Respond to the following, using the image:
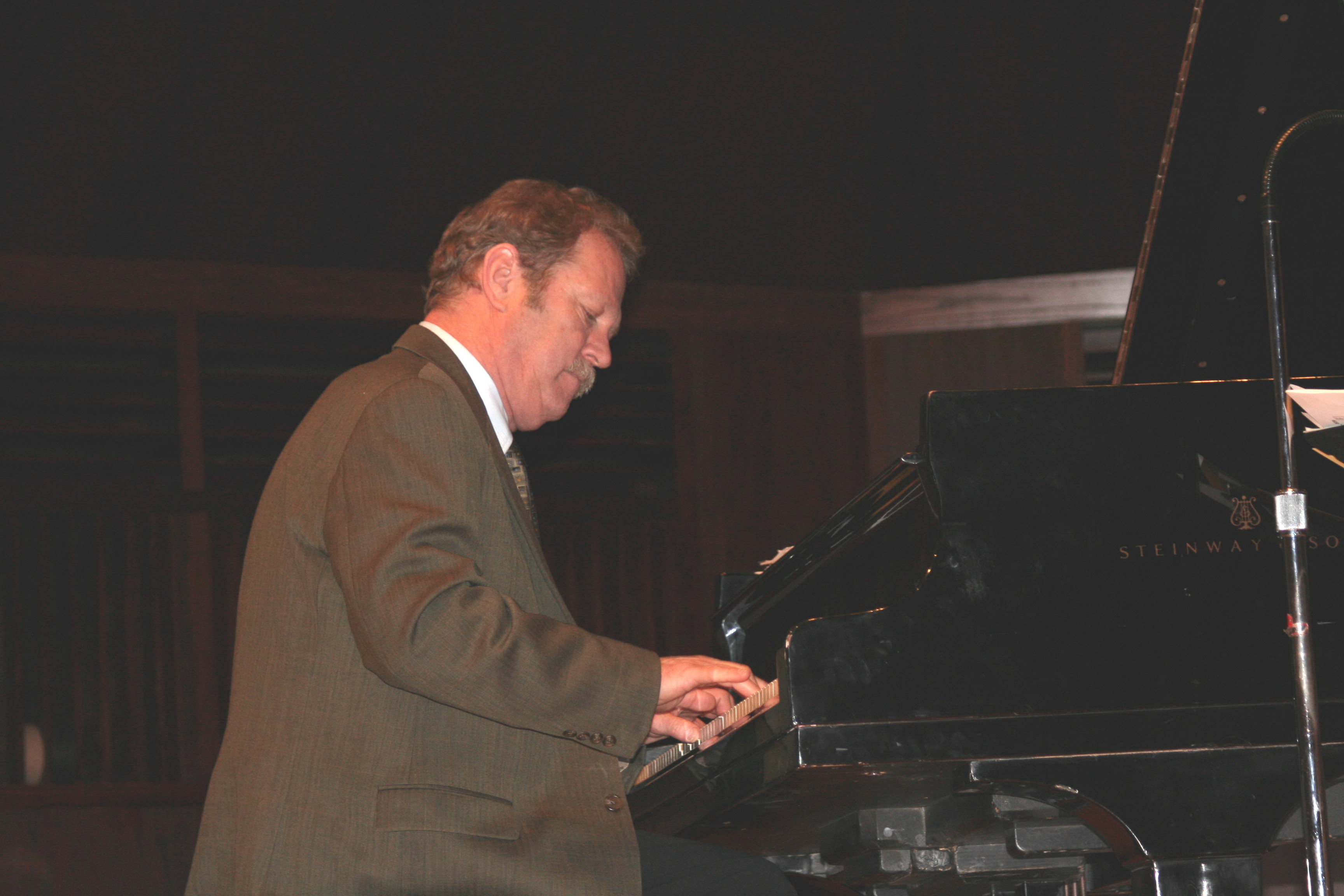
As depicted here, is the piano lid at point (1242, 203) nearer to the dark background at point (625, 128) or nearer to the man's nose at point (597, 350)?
the man's nose at point (597, 350)

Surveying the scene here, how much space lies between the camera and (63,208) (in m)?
4.56

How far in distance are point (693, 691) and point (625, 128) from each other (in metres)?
3.34

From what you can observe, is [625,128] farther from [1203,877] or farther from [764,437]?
[1203,877]

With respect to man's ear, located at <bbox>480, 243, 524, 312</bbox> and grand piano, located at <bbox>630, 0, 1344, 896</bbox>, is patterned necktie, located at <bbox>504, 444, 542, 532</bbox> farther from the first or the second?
grand piano, located at <bbox>630, 0, 1344, 896</bbox>

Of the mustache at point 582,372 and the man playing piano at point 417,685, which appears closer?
the man playing piano at point 417,685

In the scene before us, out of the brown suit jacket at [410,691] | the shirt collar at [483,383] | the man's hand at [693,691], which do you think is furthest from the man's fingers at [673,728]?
the shirt collar at [483,383]

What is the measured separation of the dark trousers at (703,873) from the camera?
83.4 inches

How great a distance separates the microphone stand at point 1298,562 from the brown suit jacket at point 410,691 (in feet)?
2.62

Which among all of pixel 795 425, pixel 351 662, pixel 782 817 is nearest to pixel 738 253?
pixel 795 425

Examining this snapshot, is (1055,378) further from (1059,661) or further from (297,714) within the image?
(297,714)

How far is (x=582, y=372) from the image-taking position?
228cm

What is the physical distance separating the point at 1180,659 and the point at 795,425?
3327 millimetres

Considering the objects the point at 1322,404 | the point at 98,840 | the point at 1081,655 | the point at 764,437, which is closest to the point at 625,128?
the point at 764,437

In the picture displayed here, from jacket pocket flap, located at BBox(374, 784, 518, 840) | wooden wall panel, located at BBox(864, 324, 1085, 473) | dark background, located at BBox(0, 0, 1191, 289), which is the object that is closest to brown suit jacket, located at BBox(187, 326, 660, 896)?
jacket pocket flap, located at BBox(374, 784, 518, 840)
